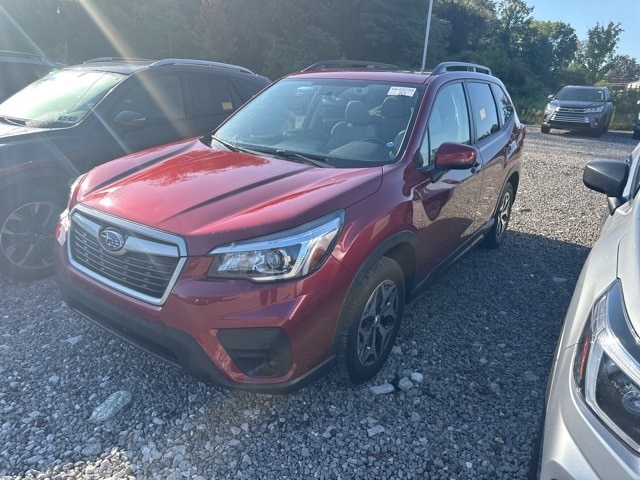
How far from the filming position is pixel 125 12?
20062 millimetres

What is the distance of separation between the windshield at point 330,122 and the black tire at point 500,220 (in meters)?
2.09

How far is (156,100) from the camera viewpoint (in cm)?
482

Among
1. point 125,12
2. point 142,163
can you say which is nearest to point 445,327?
point 142,163

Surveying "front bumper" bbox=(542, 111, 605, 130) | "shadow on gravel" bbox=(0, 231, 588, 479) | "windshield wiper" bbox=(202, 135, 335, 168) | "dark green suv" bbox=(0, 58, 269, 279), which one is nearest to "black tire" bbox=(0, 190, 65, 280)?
"dark green suv" bbox=(0, 58, 269, 279)

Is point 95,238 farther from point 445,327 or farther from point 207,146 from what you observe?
point 445,327

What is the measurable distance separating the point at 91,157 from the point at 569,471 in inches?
163

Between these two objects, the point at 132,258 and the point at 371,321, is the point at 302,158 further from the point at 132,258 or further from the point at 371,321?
the point at 132,258

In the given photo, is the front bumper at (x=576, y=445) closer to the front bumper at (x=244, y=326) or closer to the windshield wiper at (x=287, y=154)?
the front bumper at (x=244, y=326)

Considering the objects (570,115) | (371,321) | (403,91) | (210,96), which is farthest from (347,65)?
(570,115)

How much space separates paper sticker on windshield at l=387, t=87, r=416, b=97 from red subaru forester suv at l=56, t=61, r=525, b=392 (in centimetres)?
2

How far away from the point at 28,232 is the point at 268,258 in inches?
109

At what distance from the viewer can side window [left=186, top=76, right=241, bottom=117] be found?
17.1 feet

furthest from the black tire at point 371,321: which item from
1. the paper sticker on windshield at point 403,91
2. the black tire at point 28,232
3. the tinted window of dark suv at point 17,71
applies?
the tinted window of dark suv at point 17,71

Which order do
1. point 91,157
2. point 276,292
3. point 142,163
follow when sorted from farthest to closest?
point 91,157, point 142,163, point 276,292
